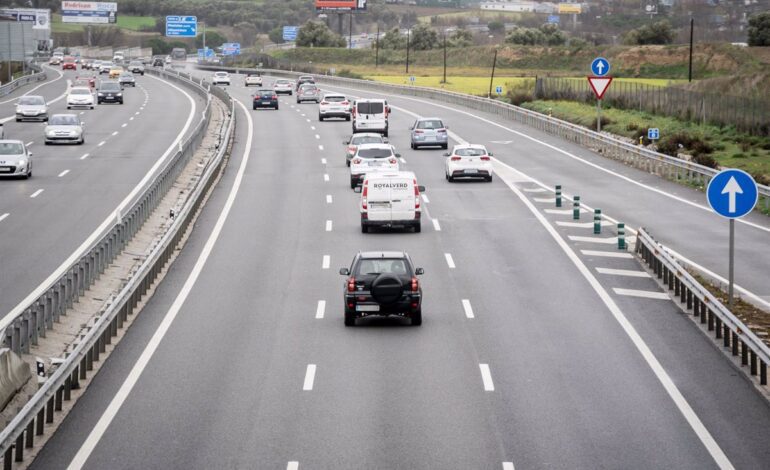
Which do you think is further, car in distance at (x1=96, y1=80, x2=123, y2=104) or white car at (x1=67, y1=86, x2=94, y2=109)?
car in distance at (x1=96, y1=80, x2=123, y2=104)

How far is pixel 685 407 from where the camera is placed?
63.7ft

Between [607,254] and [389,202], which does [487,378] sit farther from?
[389,202]

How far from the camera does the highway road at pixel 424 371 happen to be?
1714 centimetres

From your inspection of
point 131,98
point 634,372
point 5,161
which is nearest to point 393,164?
point 5,161

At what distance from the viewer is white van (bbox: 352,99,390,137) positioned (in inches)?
2741

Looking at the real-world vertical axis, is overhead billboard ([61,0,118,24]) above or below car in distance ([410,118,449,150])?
above

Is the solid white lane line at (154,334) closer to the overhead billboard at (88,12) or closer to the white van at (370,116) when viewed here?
the white van at (370,116)

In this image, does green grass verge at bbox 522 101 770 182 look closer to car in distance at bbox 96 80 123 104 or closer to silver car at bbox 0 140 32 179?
silver car at bbox 0 140 32 179

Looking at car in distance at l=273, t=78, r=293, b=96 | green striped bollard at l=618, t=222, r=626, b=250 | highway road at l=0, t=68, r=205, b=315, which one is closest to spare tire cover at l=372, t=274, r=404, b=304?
highway road at l=0, t=68, r=205, b=315

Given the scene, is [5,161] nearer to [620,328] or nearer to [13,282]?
[13,282]

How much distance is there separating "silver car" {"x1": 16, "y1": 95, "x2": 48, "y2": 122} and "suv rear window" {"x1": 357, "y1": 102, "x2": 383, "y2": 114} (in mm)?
21468

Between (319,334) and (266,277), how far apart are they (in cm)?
688

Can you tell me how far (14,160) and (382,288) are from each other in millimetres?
29635

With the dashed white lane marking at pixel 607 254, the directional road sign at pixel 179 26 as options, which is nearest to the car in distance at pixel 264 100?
the dashed white lane marking at pixel 607 254
